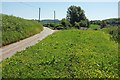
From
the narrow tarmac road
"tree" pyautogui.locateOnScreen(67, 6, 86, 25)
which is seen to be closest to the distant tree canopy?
"tree" pyautogui.locateOnScreen(67, 6, 86, 25)

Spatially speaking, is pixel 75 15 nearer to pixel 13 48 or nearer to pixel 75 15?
pixel 75 15

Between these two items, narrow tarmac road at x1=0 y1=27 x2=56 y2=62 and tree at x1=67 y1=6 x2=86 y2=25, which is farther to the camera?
tree at x1=67 y1=6 x2=86 y2=25

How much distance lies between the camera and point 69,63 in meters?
12.6

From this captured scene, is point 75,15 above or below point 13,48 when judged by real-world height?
above

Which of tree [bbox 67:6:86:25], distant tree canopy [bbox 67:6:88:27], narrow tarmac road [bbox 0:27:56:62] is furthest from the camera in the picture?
tree [bbox 67:6:86:25]

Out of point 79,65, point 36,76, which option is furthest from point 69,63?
point 36,76

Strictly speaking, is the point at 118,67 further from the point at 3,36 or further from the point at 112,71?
the point at 3,36

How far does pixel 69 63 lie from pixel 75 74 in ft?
7.06

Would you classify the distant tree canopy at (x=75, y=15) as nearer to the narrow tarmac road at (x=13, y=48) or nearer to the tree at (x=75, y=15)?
the tree at (x=75, y=15)

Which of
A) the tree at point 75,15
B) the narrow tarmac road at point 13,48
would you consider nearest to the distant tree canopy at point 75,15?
the tree at point 75,15

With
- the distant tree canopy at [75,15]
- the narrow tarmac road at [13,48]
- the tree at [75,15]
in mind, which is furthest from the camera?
the tree at [75,15]

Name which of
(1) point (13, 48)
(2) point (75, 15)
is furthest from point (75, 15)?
(1) point (13, 48)

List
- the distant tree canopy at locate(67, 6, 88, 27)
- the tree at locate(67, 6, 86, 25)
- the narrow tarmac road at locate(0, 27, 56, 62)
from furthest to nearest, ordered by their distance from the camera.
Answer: the tree at locate(67, 6, 86, 25) < the distant tree canopy at locate(67, 6, 88, 27) < the narrow tarmac road at locate(0, 27, 56, 62)

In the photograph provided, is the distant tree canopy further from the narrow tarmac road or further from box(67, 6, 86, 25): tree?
the narrow tarmac road
